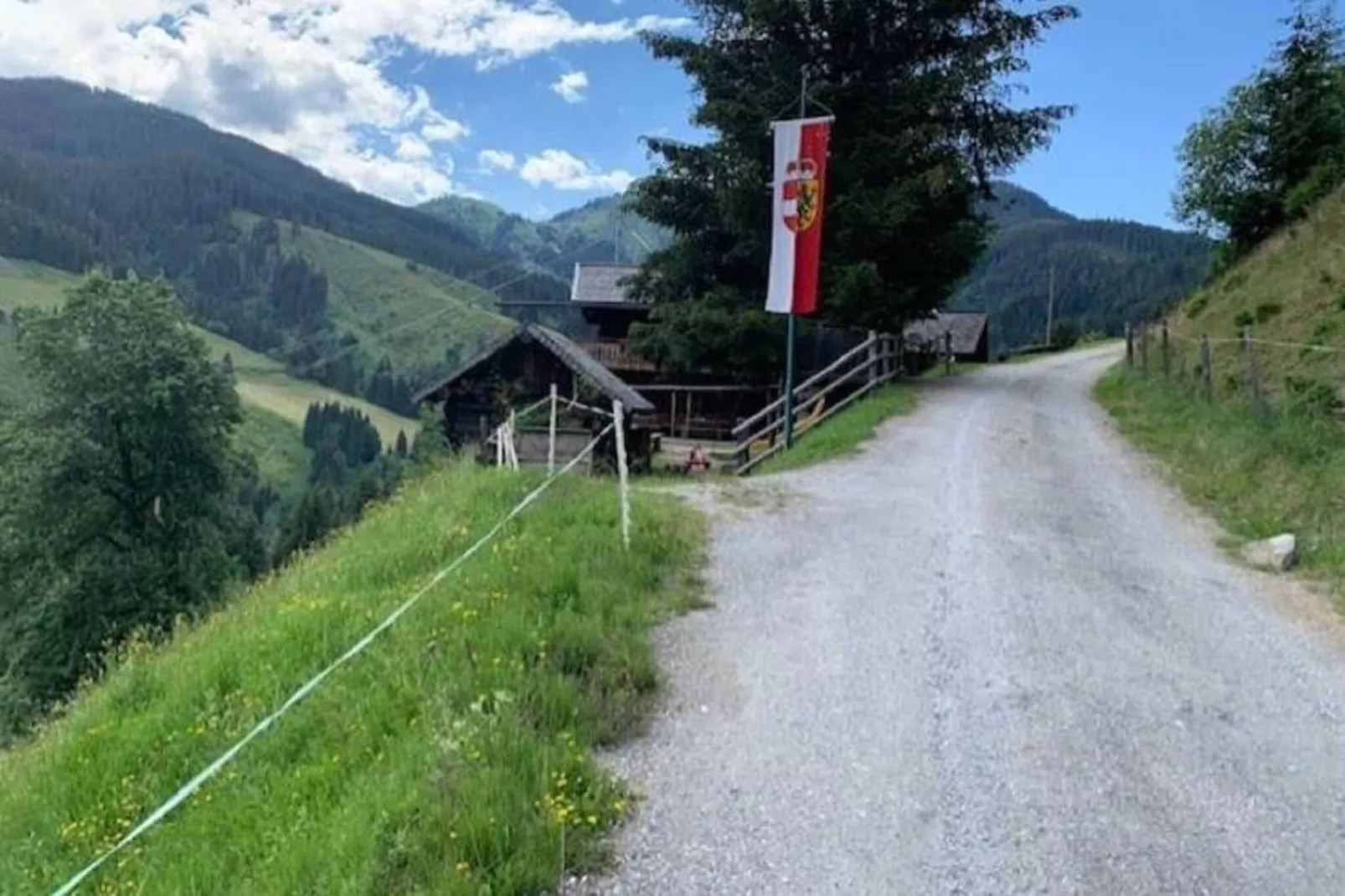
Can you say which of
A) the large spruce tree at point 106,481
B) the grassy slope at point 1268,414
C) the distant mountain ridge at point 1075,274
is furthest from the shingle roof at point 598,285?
the distant mountain ridge at point 1075,274

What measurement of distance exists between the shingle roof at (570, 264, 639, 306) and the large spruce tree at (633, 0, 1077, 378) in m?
10.8

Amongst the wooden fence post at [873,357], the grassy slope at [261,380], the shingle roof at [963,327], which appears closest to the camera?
the wooden fence post at [873,357]

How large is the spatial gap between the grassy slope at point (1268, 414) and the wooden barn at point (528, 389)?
1166cm

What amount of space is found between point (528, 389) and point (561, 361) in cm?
135

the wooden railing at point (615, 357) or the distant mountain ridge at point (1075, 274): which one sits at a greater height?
the distant mountain ridge at point (1075, 274)

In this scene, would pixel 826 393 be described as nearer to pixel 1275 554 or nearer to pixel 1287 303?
pixel 1287 303

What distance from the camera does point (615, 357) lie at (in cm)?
3409

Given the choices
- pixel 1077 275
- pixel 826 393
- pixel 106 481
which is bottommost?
pixel 106 481

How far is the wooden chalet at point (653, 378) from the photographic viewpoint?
28.5 m

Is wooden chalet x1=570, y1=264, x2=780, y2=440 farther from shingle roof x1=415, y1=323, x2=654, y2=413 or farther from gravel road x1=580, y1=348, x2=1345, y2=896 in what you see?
gravel road x1=580, y1=348, x2=1345, y2=896

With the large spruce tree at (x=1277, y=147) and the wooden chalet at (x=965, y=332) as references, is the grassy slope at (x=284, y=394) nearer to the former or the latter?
the wooden chalet at (x=965, y=332)

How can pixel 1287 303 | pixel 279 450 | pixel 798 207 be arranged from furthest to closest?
pixel 279 450
pixel 1287 303
pixel 798 207

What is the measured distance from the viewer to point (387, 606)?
717 cm

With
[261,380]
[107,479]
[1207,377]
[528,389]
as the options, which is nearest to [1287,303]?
[1207,377]
